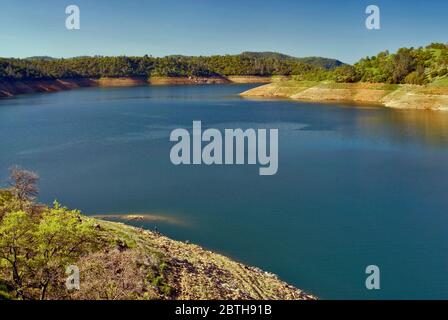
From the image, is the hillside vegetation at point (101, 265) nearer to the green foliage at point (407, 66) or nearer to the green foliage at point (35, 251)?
the green foliage at point (35, 251)

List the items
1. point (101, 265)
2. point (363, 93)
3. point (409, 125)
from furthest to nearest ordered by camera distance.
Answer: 1. point (363, 93)
2. point (409, 125)
3. point (101, 265)

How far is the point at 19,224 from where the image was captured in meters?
19.3

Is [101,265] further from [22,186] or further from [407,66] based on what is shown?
[407,66]

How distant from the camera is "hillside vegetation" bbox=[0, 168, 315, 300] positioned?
65.1 feet

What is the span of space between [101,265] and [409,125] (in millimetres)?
76972

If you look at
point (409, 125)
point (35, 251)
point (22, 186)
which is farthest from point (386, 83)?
point (35, 251)

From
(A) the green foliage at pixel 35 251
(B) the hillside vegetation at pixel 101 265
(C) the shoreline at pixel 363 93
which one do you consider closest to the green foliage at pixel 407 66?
(C) the shoreline at pixel 363 93

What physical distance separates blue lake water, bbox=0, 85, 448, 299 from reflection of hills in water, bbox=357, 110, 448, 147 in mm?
373

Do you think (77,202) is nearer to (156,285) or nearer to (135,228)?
(135,228)

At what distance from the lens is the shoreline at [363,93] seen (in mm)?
111369

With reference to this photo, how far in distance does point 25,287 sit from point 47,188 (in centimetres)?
2646

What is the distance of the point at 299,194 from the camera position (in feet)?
139

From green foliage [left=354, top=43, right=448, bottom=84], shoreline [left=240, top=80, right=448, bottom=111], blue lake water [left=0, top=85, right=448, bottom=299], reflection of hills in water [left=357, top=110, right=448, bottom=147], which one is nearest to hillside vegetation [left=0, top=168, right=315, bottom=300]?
blue lake water [left=0, top=85, right=448, bottom=299]
